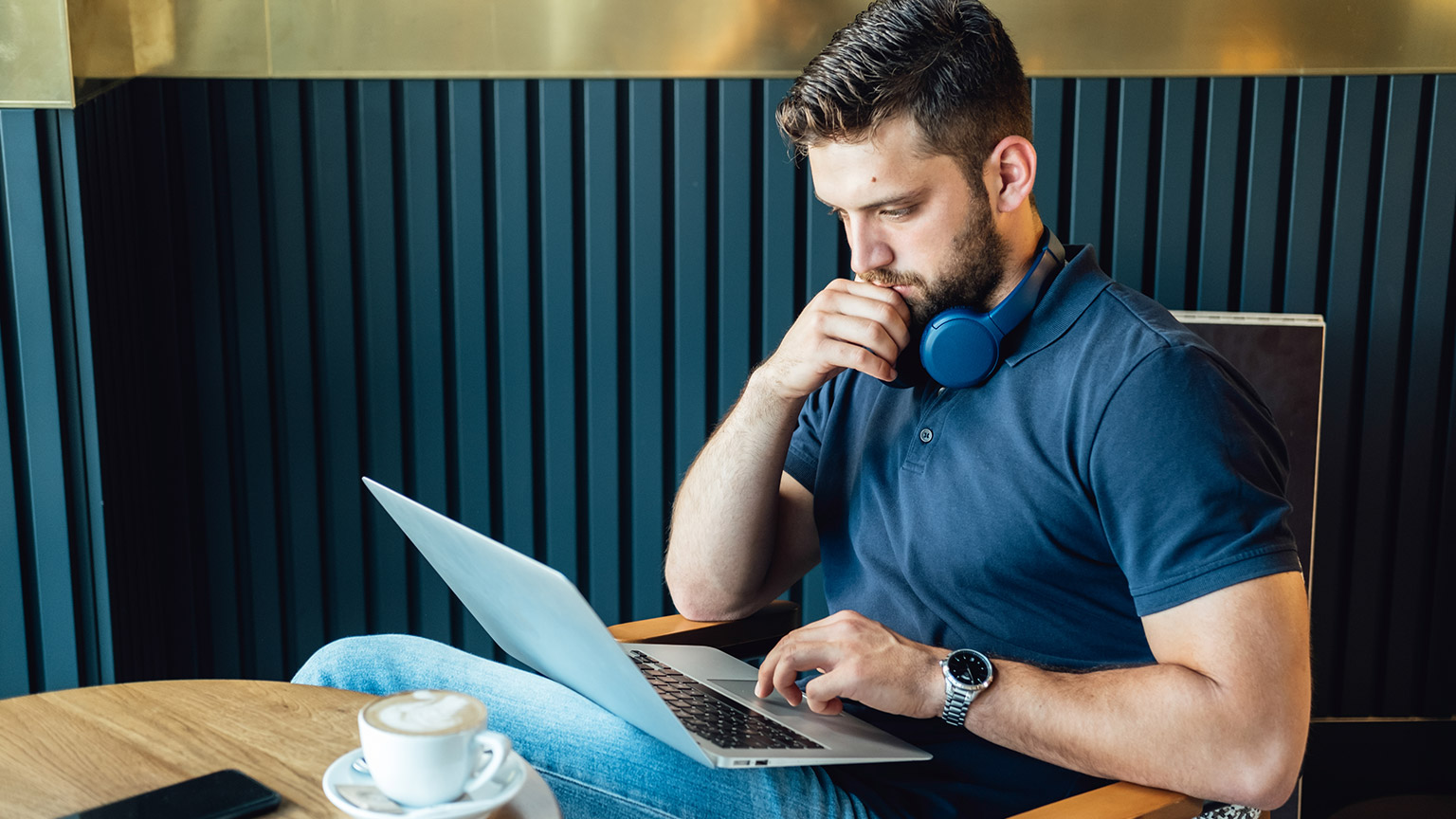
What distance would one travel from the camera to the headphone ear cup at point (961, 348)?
1.37 meters

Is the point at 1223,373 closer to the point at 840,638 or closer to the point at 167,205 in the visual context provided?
the point at 840,638

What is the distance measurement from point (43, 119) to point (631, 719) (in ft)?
4.74

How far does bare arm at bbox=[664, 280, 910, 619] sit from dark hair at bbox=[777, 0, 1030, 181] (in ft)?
0.63

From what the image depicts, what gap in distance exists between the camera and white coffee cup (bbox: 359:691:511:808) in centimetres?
85

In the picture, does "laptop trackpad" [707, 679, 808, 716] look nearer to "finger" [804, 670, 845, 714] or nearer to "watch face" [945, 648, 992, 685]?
"finger" [804, 670, 845, 714]

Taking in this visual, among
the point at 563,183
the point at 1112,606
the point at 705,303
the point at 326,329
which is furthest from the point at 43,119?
the point at 1112,606

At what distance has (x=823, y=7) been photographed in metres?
2.29

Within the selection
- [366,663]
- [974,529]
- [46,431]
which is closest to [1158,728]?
[974,529]

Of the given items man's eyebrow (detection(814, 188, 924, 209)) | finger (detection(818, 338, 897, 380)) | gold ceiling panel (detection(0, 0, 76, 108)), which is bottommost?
finger (detection(818, 338, 897, 380))

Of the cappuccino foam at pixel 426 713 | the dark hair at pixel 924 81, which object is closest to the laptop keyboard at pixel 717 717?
the cappuccino foam at pixel 426 713

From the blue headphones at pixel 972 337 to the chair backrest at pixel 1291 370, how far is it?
2.86ft

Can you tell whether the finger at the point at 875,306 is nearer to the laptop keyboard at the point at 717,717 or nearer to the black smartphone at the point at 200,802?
the laptop keyboard at the point at 717,717

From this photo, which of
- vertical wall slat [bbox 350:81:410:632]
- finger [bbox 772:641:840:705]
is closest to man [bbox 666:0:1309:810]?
finger [bbox 772:641:840:705]

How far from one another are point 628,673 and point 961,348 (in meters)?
0.57
